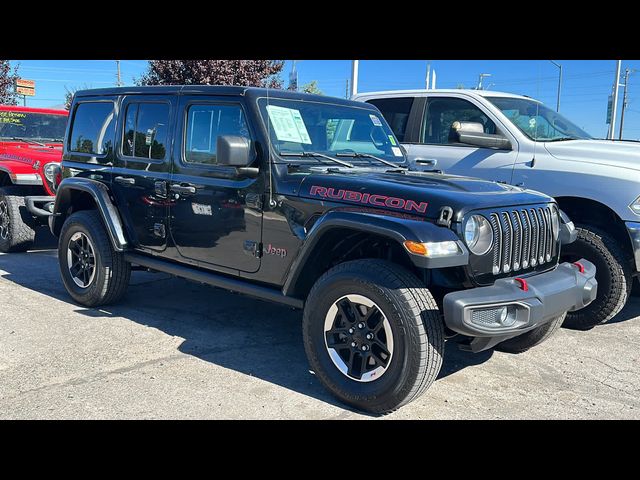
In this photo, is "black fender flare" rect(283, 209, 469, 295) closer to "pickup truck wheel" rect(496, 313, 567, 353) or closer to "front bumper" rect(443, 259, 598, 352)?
"front bumper" rect(443, 259, 598, 352)

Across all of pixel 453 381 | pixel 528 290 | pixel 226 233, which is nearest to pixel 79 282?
pixel 226 233

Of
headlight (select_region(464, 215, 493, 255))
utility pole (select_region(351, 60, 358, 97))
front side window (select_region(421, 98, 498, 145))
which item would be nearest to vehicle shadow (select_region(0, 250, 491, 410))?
headlight (select_region(464, 215, 493, 255))

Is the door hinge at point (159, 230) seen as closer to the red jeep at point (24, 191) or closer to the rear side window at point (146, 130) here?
the rear side window at point (146, 130)

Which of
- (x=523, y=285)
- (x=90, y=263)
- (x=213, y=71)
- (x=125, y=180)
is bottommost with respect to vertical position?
(x=90, y=263)

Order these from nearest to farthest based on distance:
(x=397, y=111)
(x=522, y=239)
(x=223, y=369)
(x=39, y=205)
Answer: (x=522, y=239) < (x=223, y=369) < (x=397, y=111) < (x=39, y=205)

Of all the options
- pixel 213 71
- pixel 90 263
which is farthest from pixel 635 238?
pixel 213 71

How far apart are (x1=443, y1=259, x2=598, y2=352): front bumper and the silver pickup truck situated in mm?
1665

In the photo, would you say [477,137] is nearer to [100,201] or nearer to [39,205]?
[100,201]

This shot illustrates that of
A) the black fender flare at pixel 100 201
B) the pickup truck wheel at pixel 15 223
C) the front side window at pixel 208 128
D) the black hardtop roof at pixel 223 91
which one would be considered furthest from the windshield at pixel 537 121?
the pickup truck wheel at pixel 15 223

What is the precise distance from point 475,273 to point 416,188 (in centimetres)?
60

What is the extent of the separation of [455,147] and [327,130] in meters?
2.15

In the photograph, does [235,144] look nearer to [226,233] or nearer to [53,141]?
[226,233]

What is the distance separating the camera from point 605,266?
5.02 meters

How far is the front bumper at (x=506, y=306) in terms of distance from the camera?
314 cm
